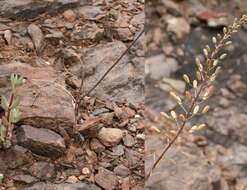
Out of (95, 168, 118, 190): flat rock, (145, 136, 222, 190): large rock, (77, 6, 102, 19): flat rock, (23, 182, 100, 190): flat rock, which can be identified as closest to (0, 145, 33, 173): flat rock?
(23, 182, 100, 190): flat rock

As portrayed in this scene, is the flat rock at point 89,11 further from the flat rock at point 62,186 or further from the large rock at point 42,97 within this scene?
the flat rock at point 62,186

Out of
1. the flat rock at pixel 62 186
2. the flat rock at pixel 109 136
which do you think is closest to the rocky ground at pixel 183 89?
the flat rock at pixel 109 136

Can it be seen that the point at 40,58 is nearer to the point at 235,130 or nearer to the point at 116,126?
the point at 116,126

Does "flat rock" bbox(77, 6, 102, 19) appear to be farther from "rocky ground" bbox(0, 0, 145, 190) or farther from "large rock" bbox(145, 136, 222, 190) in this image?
→ "large rock" bbox(145, 136, 222, 190)

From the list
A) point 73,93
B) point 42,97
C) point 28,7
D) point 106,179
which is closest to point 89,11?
point 28,7

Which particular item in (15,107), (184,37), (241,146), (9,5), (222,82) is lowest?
(241,146)

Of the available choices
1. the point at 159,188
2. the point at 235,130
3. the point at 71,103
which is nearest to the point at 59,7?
the point at 71,103
